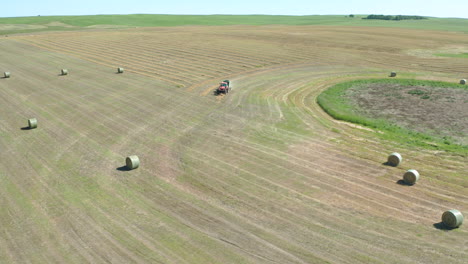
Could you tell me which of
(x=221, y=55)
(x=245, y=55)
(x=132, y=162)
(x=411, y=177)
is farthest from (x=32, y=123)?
(x=245, y=55)

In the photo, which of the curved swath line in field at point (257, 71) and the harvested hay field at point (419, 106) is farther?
the curved swath line in field at point (257, 71)

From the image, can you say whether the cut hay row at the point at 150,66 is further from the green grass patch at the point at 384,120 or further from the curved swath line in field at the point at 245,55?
the green grass patch at the point at 384,120

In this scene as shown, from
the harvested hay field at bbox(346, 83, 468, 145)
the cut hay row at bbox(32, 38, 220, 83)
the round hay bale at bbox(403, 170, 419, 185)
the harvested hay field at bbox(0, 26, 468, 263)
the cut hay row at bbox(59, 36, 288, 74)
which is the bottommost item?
the harvested hay field at bbox(0, 26, 468, 263)

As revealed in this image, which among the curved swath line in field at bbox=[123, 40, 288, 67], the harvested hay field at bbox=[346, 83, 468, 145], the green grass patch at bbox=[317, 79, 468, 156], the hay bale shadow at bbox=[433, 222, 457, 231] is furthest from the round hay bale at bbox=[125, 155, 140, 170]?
the curved swath line in field at bbox=[123, 40, 288, 67]

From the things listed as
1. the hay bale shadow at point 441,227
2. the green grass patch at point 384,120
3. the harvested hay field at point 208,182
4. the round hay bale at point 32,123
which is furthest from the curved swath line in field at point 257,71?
Result: the hay bale shadow at point 441,227

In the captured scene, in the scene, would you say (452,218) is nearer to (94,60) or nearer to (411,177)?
(411,177)

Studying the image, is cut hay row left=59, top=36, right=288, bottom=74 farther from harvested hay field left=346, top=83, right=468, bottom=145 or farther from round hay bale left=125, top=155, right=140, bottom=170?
round hay bale left=125, top=155, right=140, bottom=170
